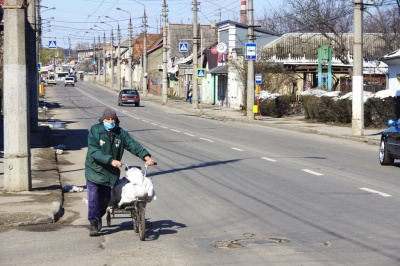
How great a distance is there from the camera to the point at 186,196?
14500 mm

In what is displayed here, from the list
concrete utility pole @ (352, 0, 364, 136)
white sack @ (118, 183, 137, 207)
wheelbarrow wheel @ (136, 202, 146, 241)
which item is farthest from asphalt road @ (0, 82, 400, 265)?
concrete utility pole @ (352, 0, 364, 136)

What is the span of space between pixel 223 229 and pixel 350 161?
11392mm

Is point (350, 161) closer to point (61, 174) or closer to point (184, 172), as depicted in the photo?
point (184, 172)

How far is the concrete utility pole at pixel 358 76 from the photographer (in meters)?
31.6

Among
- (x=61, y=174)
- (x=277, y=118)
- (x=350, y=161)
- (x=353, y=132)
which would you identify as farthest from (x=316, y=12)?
(x=61, y=174)

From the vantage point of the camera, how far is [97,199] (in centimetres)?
1038

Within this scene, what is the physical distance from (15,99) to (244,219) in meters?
5.13

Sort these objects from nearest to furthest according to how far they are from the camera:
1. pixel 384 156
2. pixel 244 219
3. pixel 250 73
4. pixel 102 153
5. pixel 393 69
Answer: pixel 102 153, pixel 244 219, pixel 384 156, pixel 393 69, pixel 250 73

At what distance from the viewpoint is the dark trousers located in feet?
33.9

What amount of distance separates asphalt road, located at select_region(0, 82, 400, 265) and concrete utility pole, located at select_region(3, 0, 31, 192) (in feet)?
3.69

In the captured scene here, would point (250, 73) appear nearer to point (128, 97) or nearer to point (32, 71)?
point (32, 71)

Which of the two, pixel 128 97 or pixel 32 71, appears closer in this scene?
pixel 32 71

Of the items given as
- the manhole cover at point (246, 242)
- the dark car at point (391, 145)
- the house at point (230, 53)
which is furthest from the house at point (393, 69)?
the manhole cover at point (246, 242)

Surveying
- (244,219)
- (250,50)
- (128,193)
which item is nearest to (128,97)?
(250,50)
